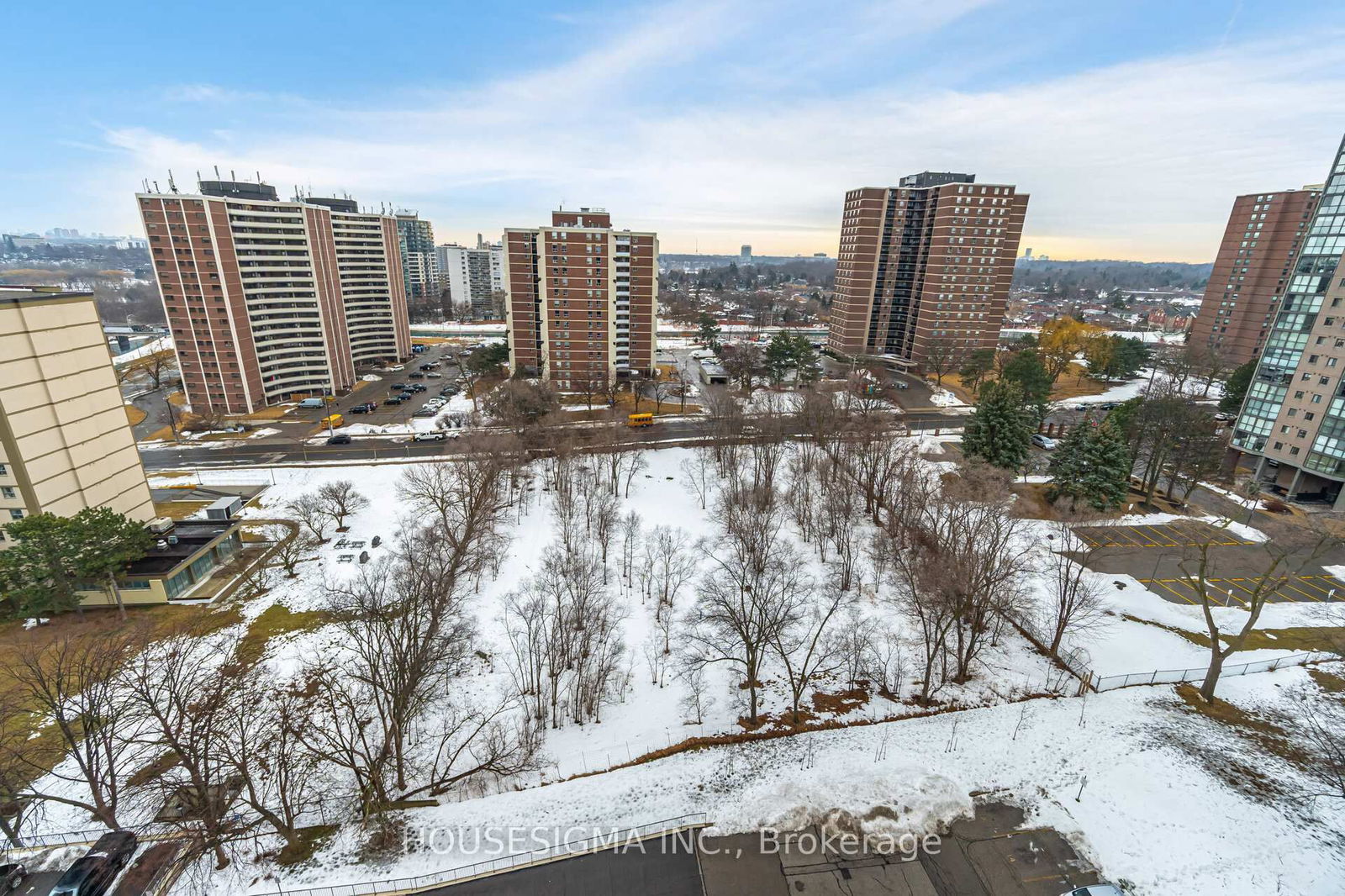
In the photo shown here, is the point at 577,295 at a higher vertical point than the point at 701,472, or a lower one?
higher

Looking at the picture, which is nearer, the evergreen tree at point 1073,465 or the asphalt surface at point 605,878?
the asphalt surface at point 605,878

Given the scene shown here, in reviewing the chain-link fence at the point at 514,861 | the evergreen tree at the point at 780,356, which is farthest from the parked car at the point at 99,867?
the evergreen tree at the point at 780,356

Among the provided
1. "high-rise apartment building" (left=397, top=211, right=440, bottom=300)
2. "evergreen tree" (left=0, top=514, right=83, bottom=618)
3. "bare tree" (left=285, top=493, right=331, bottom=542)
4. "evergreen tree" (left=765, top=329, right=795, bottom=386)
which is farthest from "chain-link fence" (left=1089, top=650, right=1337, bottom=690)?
"high-rise apartment building" (left=397, top=211, right=440, bottom=300)

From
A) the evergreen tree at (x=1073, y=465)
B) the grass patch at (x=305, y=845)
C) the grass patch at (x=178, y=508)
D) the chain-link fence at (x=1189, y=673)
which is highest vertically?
the evergreen tree at (x=1073, y=465)

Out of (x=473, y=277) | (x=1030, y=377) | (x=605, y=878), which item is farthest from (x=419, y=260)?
(x=605, y=878)

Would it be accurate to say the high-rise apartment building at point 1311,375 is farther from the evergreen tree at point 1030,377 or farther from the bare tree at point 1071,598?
the bare tree at point 1071,598

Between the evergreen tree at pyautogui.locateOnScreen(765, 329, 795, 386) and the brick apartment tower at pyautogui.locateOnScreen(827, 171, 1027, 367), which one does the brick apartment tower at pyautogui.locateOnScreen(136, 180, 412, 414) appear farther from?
the brick apartment tower at pyautogui.locateOnScreen(827, 171, 1027, 367)

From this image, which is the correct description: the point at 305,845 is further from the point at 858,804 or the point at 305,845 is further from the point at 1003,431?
the point at 1003,431
